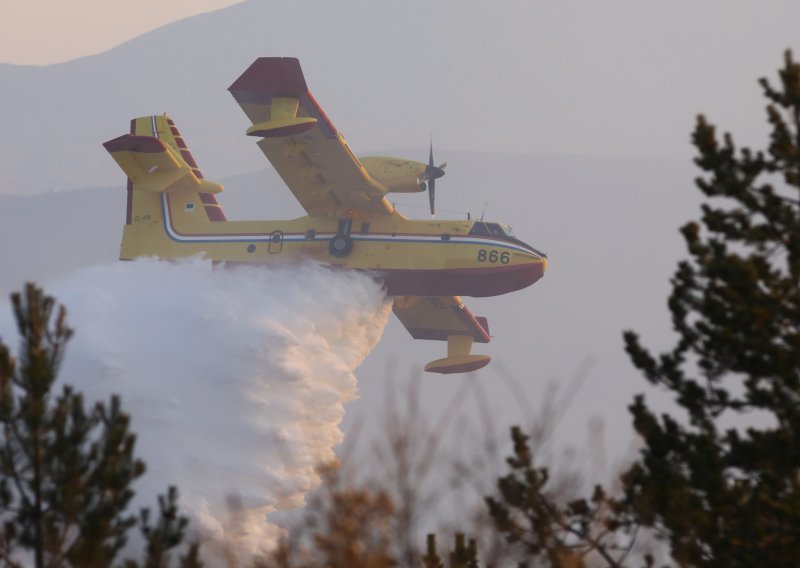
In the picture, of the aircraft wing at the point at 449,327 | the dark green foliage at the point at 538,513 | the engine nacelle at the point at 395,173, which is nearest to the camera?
the dark green foliage at the point at 538,513

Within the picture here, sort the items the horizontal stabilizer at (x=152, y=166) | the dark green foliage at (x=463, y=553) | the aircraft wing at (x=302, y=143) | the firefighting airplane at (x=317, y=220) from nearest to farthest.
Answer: the dark green foliage at (x=463, y=553)
the aircraft wing at (x=302, y=143)
the firefighting airplane at (x=317, y=220)
the horizontal stabilizer at (x=152, y=166)

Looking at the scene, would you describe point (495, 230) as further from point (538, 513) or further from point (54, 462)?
point (54, 462)

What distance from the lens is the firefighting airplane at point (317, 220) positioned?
3547 centimetres

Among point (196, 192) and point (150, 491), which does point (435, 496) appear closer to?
point (150, 491)

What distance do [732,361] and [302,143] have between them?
2100cm

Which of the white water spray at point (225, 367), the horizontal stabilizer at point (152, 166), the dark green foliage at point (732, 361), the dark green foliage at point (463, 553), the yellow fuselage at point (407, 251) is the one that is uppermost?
the horizontal stabilizer at point (152, 166)

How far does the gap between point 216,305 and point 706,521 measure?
72.6 ft

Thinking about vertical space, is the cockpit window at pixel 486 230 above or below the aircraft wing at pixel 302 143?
below

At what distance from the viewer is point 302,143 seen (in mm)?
36375

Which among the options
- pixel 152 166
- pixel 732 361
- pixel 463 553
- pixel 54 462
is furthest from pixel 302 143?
pixel 54 462

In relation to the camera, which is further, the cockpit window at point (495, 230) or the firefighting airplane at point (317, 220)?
the cockpit window at point (495, 230)

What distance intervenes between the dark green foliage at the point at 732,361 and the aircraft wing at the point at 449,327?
26.1 m

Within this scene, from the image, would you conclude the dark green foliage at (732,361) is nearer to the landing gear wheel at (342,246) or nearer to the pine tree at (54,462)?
the pine tree at (54,462)

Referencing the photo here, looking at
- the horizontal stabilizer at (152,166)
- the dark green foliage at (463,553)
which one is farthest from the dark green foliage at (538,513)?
the horizontal stabilizer at (152,166)
